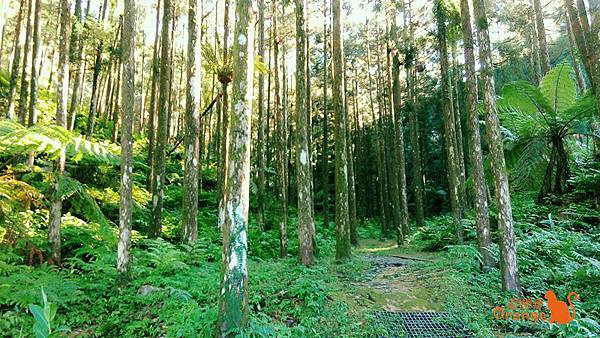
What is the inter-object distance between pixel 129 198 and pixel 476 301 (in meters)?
6.27

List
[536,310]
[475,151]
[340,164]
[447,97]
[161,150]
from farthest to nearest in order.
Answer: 1. [447,97]
2. [340,164]
3. [161,150]
4. [475,151]
5. [536,310]

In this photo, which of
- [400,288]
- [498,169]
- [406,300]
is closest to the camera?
[498,169]

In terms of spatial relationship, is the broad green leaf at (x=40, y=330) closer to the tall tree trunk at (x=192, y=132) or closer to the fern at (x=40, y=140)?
the fern at (x=40, y=140)

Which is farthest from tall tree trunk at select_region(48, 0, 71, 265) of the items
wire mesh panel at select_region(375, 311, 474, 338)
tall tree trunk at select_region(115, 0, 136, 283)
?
wire mesh panel at select_region(375, 311, 474, 338)

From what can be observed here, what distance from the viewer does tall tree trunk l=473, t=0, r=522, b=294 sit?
5988mm

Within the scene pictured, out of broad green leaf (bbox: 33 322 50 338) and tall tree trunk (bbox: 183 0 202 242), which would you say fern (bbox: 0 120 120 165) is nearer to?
tall tree trunk (bbox: 183 0 202 242)

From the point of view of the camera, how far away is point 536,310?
5312 mm

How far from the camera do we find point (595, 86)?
16.2ft

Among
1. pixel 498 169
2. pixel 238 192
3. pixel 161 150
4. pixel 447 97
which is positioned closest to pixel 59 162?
pixel 161 150

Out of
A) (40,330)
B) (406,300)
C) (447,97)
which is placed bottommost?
(406,300)

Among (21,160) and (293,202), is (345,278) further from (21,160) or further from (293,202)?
(293,202)

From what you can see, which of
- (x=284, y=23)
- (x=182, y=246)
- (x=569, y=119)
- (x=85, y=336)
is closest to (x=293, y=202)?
(x=284, y=23)

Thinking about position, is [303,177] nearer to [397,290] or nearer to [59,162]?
[397,290]

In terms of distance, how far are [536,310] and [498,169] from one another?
235cm
